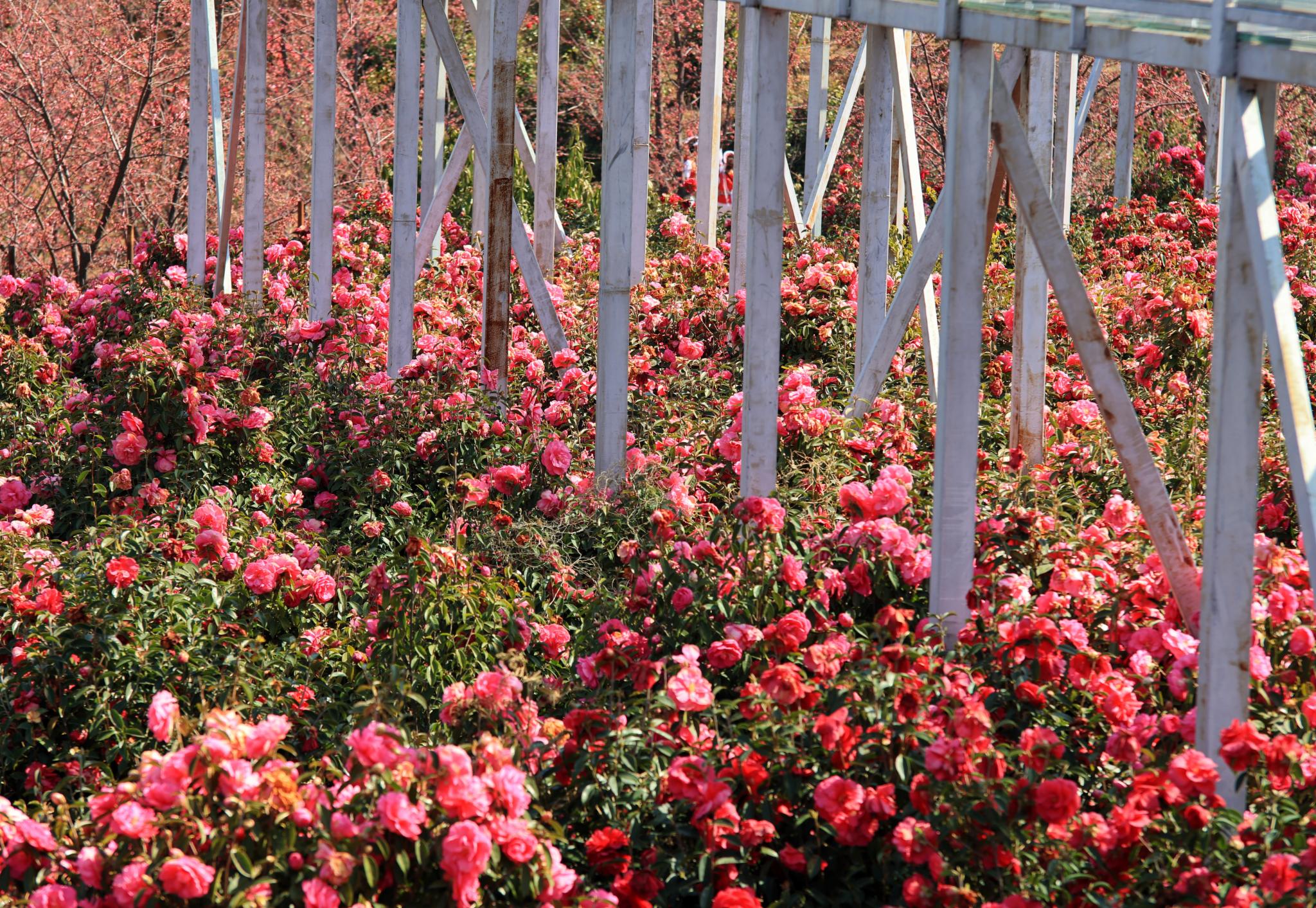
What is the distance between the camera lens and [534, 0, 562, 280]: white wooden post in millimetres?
7820

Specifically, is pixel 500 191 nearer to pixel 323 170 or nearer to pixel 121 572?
pixel 323 170

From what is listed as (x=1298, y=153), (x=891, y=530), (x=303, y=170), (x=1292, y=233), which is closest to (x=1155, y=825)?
(x=891, y=530)

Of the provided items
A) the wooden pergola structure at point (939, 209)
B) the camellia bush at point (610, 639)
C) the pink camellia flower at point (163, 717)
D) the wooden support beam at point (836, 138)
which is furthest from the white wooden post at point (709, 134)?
the pink camellia flower at point (163, 717)

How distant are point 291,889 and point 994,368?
4.10 m

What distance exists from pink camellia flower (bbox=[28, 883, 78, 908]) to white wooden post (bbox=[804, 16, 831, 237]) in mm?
6946

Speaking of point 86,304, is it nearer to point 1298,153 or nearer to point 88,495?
point 88,495

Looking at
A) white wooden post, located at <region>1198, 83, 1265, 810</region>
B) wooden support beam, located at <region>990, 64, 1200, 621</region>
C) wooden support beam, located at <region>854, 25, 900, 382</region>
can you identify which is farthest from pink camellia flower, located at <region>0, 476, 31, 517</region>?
white wooden post, located at <region>1198, 83, 1265, 810</region>

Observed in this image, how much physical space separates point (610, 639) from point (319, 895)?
125 centimetres

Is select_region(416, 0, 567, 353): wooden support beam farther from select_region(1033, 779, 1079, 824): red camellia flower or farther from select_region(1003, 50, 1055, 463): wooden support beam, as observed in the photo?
select_region(1033, 779, 1079, 824): red camellia flower

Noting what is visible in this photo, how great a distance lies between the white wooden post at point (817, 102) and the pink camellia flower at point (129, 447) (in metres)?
4.60

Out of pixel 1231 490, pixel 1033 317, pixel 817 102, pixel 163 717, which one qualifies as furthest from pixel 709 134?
pixel 163 717

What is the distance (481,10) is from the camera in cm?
859

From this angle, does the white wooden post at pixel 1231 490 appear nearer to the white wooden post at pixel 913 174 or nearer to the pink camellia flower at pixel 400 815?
the pink camellia flower at pixel 400 815

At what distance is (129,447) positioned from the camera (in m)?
5.67
